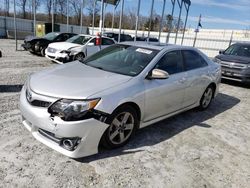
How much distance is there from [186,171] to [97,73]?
1887mm

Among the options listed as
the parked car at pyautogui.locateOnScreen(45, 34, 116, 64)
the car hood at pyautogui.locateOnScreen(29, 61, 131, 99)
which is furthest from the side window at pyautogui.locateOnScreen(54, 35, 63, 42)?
the car hood at pyautogui.locateOnScreen(29, 61, 131, 99)

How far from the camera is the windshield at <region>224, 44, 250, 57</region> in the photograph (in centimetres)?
986

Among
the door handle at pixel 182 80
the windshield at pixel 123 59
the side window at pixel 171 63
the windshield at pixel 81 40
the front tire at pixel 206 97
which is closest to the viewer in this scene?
the windshield at pixel 123 59

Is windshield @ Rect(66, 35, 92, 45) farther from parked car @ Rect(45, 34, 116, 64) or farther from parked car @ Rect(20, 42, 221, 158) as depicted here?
parked car @ Rect(20, 42, 221, 158)

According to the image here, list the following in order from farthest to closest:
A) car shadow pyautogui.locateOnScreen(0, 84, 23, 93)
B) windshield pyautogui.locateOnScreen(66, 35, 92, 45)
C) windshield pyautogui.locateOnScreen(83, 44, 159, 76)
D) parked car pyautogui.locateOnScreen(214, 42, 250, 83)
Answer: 1. windshield pyautogui.locateOnScreen(66, 35, 92, 45)
2. parked car pyautogui.locateOnScreen(214, 42, 250, 83)
3. car shadow pyautogui.locateOnScreen(0, 84, 23, 93)
4. windshield pyautogui.locateOnScreen(83, 44, 159, 76)

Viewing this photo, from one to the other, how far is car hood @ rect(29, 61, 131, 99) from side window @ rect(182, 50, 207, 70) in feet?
5.57

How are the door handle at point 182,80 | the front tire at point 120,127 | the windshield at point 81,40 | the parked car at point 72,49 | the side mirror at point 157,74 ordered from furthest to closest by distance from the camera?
the windshield at point 81,40, the parked car at point 72,49, the door handle at point 182,80, the side mirror at point 157,74, the front tire at point 120,127

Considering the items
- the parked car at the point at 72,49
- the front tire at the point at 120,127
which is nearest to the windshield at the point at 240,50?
the parked car at the point at 72,49

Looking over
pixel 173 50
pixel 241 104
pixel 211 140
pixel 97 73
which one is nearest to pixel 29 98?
pixel 97 73

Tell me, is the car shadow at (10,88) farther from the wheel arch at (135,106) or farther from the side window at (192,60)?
the side window at (192,60)

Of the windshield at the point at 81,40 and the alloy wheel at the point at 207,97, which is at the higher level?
the windshield at the point at 81,40

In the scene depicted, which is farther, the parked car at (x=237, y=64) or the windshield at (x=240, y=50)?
the windshield at (x=240, y=50)

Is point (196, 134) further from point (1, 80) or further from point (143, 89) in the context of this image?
point (1, 80)

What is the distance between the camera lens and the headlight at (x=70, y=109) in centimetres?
274
